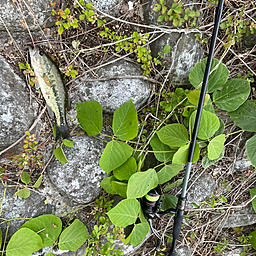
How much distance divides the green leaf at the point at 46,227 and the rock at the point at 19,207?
0.10 meters

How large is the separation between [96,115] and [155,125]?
43cm

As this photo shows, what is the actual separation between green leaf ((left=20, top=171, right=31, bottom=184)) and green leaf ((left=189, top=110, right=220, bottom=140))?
1062 millimetres

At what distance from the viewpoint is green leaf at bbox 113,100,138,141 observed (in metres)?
1.04

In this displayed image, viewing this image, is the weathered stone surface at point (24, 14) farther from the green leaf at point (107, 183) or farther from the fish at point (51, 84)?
the green leaf at point (107, 183)

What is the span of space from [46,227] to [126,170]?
0.65 m

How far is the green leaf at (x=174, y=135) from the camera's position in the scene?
1.08 metres

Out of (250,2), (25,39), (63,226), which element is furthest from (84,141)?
(250,2)

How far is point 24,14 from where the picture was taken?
1.12 meters

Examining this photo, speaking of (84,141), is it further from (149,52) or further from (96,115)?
(149,52)

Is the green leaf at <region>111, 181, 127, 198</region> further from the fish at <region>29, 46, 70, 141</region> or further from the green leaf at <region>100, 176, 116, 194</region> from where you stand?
the fish at <region>29, 46, 70, 141</region>

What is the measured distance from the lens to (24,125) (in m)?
1.21

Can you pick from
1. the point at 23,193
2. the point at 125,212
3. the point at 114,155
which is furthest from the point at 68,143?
the point at 125,212

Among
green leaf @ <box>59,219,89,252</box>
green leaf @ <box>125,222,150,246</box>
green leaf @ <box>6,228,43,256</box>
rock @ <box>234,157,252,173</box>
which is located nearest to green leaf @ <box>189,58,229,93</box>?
rock @ <box>234,157,252,173</box>

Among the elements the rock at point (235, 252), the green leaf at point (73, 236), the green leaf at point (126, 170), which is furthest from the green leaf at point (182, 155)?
the rock at point (235, 252)
